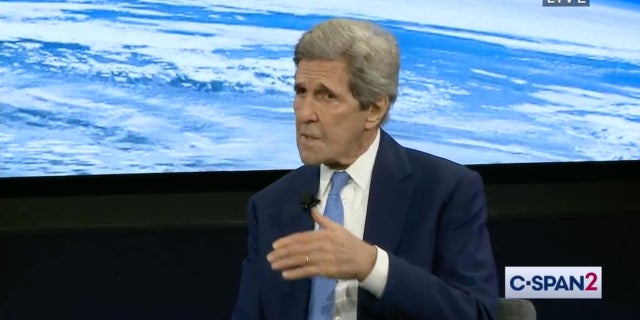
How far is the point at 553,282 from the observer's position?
414 centimetres

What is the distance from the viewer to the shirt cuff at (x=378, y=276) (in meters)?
2.05

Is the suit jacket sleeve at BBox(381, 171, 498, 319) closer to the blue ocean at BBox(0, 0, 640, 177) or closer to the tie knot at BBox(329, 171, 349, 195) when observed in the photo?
the tie knot at BBox(329, 171, 349, 195)

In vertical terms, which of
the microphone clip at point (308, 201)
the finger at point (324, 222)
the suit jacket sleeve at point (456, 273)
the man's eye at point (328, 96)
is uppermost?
the man's eye at point (328, 96)

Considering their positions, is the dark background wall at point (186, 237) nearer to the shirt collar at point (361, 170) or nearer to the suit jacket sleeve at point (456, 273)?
the shirt collar at point (361, 170)

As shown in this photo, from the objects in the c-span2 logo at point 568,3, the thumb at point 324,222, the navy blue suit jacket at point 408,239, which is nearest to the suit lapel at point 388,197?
the navy blue suit jacket at point 408,239

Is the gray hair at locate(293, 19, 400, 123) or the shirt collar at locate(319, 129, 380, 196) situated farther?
the shirt collar at locate(319, 129, 380, 196)

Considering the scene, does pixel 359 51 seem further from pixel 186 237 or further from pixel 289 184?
pixel 186 237

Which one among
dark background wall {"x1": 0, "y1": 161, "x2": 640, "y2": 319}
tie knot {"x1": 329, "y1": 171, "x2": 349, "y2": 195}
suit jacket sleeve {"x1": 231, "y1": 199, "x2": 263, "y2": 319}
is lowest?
dark background wall {"x1": 0, "y1": 161, "x2": 640, "y2": 319}

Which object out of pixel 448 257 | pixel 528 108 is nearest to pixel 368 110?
pixel 448 257

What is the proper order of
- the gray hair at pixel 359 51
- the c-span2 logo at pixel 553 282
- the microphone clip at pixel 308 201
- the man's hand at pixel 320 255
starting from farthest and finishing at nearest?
the c-span2 logo at pixel 553 282, the microphone clip at pixel 308 201, the gray hair at pixel 359 51, the man's hand at pixel 320 255

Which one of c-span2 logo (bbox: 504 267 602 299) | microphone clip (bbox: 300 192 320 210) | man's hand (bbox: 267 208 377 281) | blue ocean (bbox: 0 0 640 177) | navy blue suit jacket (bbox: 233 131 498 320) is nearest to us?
man's hand (bbox: 267 208 377 281)

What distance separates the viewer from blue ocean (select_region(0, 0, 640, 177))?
397 cm

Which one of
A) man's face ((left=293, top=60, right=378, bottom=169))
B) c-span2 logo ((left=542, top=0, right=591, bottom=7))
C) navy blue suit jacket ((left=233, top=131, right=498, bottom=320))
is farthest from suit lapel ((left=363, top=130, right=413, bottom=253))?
c-span2 logo ((left=542, top=0, right=591, bottom=7))

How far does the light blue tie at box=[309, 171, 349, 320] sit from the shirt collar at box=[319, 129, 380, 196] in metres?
0.05
